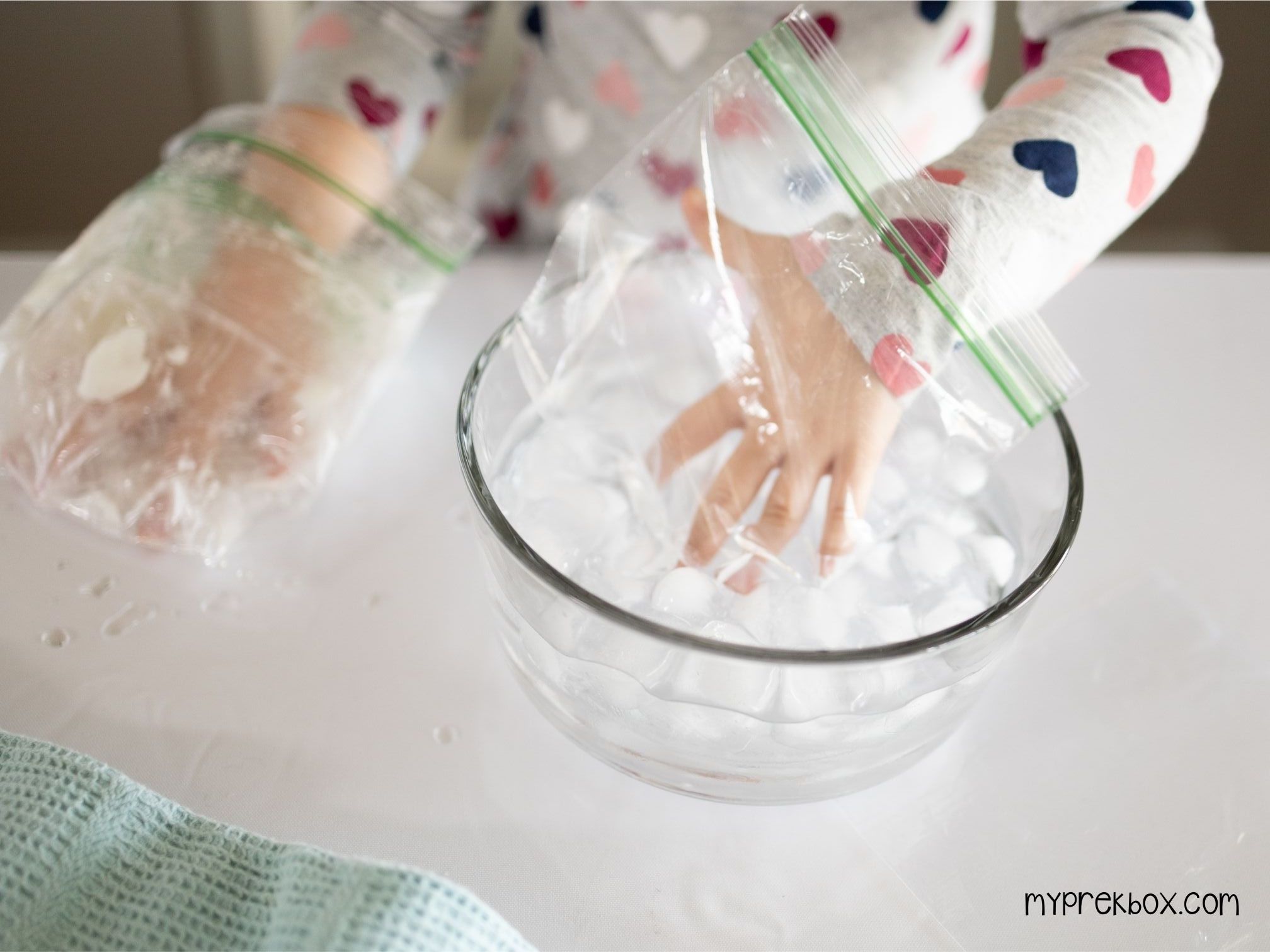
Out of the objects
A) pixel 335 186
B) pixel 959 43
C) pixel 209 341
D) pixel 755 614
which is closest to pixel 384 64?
pixel 335 186

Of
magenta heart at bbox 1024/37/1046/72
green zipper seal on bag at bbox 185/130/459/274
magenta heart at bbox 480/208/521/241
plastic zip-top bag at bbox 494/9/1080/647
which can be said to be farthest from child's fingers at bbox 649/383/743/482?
magenta heart at bbox 480/208/521/241

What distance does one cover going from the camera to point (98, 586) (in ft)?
1.52

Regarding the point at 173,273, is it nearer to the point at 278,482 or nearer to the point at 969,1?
the point at 278,482

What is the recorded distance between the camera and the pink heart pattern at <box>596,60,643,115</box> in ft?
2.35

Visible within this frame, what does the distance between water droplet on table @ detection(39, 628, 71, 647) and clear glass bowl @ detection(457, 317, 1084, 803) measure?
0.18m

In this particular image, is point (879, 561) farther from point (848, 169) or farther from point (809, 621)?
point (848, 169)

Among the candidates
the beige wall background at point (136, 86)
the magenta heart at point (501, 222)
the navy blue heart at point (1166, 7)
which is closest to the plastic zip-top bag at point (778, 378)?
the navy blue heart at point (1166, 7)

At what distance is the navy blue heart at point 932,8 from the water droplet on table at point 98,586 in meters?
0.55

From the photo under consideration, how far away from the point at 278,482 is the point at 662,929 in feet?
0.91

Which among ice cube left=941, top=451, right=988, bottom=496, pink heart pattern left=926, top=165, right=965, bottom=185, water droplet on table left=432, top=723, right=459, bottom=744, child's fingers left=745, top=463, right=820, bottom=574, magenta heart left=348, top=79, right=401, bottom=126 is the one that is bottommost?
ice cube left=941, top=451, right=988, bottom=496

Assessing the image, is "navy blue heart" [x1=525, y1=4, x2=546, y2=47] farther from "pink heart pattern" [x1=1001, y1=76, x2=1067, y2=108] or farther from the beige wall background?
the beige wall background

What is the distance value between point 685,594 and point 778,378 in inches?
4.0

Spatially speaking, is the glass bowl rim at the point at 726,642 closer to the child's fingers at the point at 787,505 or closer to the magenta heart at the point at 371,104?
the child's fingers at the point at 787,505

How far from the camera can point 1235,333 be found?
2.14 feet
